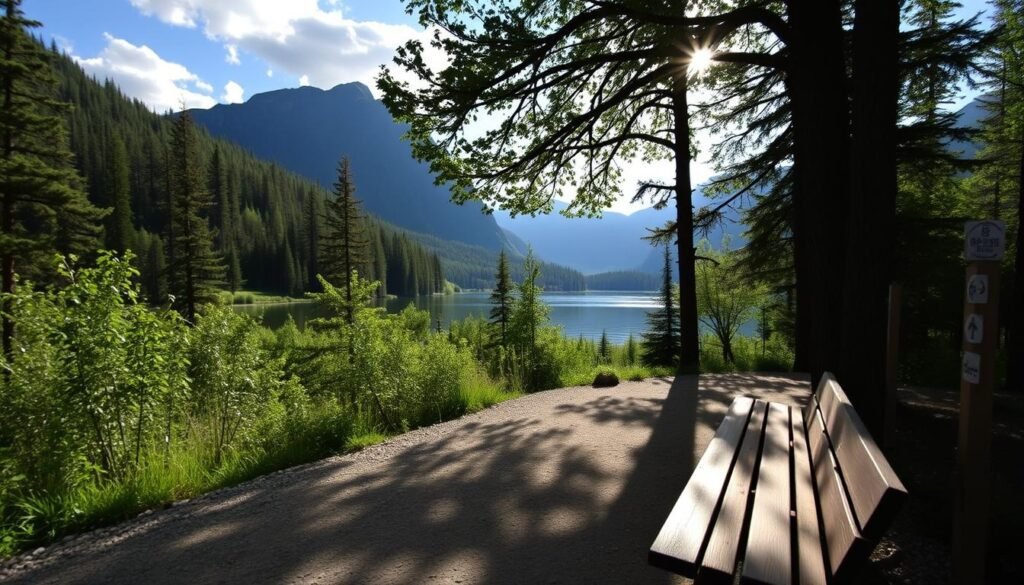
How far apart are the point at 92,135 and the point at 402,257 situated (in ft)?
207

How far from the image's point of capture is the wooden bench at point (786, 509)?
180cm

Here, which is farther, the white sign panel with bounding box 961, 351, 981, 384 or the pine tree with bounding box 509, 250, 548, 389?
the pine tree with bounding box 509, 250, 548, 389

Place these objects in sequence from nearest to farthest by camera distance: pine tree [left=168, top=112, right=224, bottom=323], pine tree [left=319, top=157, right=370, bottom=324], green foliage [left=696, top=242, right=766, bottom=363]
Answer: pine tree [left=319, top=157, right=370, bottom=324] < pine tree [left=168, top=112, right=224, bottom=323] < green foliage [left=696, top=242, right=766, bottom=363]

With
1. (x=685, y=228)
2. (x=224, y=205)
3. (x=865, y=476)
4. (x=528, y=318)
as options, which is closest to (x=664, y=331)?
(x=528, y=318)

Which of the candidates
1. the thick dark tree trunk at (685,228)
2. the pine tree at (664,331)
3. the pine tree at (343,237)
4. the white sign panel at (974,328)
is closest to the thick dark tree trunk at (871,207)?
the white sign panel at (974,328)

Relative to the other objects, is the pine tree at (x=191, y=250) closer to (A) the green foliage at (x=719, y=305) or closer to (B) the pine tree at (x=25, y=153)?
(B) the pine tree at (x=25, y=153)

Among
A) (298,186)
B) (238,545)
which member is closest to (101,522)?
(238,545)

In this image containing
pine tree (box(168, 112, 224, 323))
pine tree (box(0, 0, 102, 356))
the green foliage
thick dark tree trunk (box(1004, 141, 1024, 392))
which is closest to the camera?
thick dark tree trunk (box(1004, 141, 1024, 392))

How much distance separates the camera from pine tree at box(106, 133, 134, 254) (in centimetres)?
6000

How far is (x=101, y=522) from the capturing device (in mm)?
3912

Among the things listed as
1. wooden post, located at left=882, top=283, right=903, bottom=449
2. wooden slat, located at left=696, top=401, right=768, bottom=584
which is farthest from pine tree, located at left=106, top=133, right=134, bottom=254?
wooden post, located at left=882, top=283, right=903, bottom=449

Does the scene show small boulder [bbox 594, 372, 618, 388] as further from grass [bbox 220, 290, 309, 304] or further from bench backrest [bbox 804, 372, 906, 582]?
grass [bbox 220, 290, 309, 304]

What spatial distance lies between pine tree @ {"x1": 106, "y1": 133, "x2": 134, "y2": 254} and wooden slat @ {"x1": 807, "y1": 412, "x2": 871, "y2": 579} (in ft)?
244

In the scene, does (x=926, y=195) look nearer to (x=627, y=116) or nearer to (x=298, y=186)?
(x=627, y=116)
